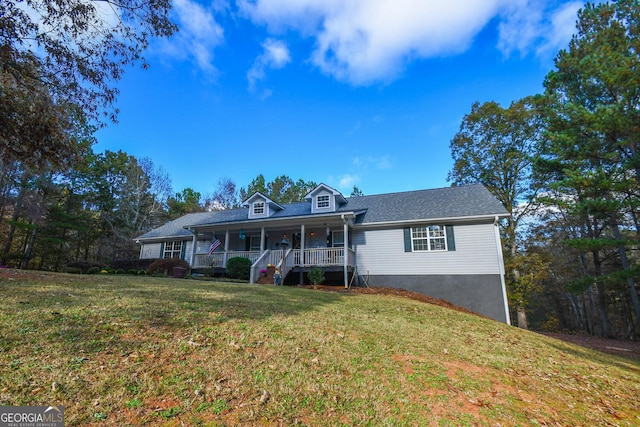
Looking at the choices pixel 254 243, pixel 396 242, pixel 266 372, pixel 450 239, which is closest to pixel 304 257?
pixel 396 242

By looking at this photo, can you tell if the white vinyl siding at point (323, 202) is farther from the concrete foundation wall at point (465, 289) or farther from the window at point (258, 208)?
the concrete foundation wall at point (465, 289)

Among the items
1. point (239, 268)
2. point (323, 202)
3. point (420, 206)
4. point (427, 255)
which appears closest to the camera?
point (427, 255)

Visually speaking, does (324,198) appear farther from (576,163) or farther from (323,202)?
(576,163)

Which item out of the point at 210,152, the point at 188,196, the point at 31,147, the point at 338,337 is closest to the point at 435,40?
the point at 338,337

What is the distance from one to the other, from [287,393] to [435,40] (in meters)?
12.3

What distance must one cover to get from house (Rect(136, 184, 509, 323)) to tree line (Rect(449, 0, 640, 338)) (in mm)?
3520

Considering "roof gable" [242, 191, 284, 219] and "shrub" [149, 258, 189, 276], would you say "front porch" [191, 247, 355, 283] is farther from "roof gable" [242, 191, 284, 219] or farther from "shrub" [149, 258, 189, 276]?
"shrub" [149, 258, 189, 276]

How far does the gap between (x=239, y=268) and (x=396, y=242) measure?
26.5ft

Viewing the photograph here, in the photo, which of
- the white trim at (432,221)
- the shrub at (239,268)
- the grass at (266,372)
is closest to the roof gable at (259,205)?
the shrub at (239,268)

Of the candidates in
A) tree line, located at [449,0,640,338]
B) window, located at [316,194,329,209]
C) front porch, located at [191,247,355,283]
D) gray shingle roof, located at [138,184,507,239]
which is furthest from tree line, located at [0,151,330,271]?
tree line, located at [449,0,640,338]

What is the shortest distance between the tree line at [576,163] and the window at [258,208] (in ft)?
47.0

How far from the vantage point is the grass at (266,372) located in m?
2.67

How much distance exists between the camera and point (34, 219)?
72.2ft

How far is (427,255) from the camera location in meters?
13.7
